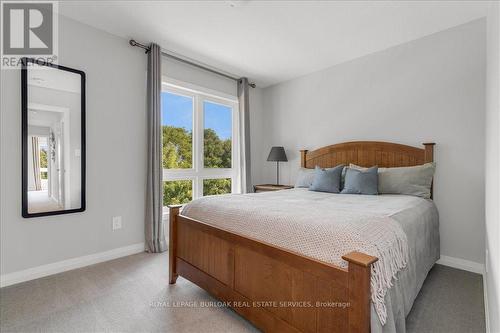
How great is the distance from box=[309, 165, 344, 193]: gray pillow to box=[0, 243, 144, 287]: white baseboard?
2.25 m

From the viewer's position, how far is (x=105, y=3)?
7.52ft

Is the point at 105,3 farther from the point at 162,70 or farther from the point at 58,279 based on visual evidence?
the point at 58,279

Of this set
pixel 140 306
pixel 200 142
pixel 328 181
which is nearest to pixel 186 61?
pixel 200 142

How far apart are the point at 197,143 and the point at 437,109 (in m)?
3.01

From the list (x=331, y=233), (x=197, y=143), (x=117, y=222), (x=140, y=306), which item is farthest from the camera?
(x=197, y=143)

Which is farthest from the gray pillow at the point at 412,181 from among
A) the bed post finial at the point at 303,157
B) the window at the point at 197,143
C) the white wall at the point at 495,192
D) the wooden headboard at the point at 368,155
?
the window at the point at 197,143

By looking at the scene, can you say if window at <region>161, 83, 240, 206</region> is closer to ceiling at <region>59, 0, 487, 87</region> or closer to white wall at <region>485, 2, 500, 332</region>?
ceiling at <region>59, 0, 487, 87</region>

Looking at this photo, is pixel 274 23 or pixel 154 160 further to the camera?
pixel 154 160

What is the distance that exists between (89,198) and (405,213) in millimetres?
2950

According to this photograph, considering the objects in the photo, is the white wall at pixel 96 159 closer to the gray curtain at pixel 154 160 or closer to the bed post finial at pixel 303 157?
the gray curtain at pixel 154 160

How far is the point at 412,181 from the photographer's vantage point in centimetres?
261

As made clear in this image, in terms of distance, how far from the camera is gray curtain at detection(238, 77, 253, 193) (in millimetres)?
4141

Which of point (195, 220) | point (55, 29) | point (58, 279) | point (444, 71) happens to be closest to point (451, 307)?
point (195, 220)

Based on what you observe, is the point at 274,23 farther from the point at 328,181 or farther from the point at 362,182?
the point at 362,182
